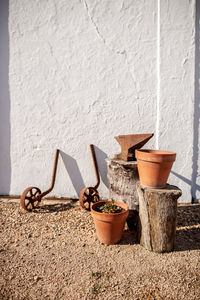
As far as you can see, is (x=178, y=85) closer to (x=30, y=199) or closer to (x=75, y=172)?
(x=75, y=172)

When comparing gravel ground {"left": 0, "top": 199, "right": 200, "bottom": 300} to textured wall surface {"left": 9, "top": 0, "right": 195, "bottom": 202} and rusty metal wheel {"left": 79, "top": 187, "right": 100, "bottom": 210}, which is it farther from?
textured wall surface {"left": 9, "top": 0, "right": 195, "bottom": 202}

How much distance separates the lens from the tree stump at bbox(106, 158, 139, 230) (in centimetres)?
264

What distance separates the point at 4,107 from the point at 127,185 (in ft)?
9.48

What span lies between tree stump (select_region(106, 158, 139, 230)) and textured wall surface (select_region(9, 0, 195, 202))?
914 millimetres

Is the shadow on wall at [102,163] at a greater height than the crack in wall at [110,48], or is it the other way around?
the crack in wall at [110,48]

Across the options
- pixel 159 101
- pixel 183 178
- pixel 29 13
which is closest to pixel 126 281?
pixel 183 178

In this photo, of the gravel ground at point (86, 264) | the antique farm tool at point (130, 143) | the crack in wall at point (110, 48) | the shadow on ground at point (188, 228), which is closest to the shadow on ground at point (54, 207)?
the gravel ground at point (86, 264)

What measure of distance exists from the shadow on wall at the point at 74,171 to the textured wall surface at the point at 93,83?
0.02m

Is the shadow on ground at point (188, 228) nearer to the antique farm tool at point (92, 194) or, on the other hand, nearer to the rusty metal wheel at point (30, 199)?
the antique farm tool at point (92, 194)

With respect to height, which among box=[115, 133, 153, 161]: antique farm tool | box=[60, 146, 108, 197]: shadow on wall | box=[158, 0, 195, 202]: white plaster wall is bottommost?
box=[60, 146, 108, 197]: shadow on wall

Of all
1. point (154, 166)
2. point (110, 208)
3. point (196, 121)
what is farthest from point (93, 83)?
point (110, 208)

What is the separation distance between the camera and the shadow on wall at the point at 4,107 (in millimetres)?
3709

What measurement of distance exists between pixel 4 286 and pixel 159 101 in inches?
129

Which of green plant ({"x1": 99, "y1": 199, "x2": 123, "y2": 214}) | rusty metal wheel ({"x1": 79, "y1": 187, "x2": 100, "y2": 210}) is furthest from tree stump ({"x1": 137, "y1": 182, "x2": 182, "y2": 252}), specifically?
rusty metal wheel ({"x1": 79, "y1": 187, "x2": 100, "y2": 210})
